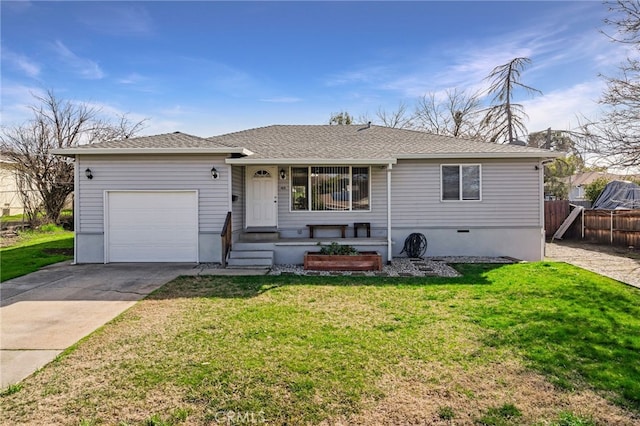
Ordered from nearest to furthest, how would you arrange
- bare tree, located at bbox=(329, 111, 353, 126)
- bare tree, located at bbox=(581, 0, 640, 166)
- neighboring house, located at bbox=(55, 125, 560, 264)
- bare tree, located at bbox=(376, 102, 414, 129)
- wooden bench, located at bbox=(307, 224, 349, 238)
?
bare tree, located at bbox=(581, 0, 640, 166) → neighboring house, located at bbox=(55, 125, 560, 264) → wooden bench, located at bbox=(307, 224, 349, 238) → bare tree, located at bbox=(329, 111, 353, 126) → bare tree, located at bbox=(376, 102, 414, 129)

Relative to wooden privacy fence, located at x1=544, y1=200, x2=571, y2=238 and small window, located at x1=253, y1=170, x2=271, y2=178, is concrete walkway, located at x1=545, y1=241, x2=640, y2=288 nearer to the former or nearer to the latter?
wooden privacy fence, located at x1=544, y1=200, x2=571, y2=238

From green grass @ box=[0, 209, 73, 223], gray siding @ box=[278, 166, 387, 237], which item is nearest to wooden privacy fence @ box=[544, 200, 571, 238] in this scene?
gray siding @ box=[278, 166, 387, 237]

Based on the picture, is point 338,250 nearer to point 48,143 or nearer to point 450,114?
point 48,143

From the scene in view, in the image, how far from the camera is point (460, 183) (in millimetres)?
10383

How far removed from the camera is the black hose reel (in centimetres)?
1023

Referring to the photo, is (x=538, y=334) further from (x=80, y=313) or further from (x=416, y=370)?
(x=80, y=313)

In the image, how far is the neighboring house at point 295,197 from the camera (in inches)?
371

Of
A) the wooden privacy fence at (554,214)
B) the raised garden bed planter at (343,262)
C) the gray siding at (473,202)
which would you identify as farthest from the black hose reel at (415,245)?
the wooden privacy fence at (554,214)

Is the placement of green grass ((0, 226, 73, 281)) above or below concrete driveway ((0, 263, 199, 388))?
above

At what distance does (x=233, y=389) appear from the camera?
314 cm

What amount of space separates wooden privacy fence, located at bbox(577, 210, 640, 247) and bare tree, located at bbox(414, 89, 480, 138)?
10823mm

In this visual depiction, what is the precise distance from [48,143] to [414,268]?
1867 centimetres

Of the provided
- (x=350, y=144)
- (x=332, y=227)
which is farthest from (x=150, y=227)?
(x=350, y=144)

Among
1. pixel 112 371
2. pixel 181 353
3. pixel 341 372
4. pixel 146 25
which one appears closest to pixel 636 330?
pixel 341 372
